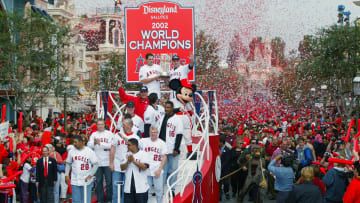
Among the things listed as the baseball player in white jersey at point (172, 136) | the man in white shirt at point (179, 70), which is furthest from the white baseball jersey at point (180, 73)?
the baseball player in white jersey at point (172, 136)

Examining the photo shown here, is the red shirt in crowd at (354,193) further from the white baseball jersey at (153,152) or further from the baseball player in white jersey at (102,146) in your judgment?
the baseball player in white jersey at (102,146)

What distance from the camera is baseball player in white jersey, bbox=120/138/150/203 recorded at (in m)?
9.63

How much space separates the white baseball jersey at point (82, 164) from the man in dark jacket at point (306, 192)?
3.77 m

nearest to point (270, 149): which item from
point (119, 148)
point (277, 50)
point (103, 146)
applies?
point (103, 146)

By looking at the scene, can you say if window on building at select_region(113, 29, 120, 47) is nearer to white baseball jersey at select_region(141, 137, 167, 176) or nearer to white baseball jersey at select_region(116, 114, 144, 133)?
white baseball jersey at select_region(116, 114, 144, 133)

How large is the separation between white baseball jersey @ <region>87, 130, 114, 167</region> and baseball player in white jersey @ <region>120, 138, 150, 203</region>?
162cm

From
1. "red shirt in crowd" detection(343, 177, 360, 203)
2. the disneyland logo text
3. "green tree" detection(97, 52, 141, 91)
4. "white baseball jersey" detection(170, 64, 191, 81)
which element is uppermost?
the disneyland logo text

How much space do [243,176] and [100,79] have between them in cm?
3211

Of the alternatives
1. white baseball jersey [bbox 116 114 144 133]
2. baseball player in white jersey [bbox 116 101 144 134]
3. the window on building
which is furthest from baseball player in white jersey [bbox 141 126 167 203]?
the window on building

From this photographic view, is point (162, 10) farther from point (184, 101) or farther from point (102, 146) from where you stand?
point (102, 146)

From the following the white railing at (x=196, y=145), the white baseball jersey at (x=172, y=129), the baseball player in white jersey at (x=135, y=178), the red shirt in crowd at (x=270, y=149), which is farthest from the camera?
the red shirt in crowd at (x=270, y=149)

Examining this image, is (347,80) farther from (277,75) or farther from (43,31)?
(43,31)

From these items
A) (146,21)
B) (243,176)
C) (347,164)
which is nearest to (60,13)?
(146,21)

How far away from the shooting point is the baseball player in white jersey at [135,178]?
9.63 metres
